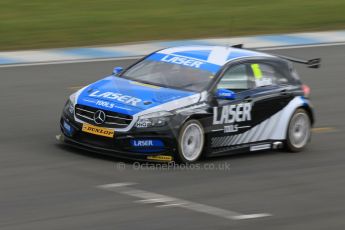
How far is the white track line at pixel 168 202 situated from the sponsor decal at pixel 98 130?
949 millimetres

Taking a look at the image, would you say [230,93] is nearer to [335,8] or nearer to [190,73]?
[190,73]

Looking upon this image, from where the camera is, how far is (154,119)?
10836 mm

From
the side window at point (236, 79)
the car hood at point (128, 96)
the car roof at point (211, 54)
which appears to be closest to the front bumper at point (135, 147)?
the car hood at point (128, 96)

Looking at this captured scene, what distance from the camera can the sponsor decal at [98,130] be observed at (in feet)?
35.7

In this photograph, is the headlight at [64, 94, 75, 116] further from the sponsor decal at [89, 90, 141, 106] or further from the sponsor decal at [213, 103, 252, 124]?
the sponsor decal at [213, 103, 252, 124]

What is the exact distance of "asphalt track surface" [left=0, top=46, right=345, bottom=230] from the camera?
878cm

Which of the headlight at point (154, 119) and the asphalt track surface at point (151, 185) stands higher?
the headlight at point (154, 119)

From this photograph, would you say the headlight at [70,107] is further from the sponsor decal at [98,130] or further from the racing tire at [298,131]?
the racing tire at [298,131]

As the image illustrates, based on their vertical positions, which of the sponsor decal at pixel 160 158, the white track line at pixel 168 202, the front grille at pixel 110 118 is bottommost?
the white track line at pixel 168 202

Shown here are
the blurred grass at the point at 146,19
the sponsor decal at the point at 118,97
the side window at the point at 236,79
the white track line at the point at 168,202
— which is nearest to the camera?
the white track line at the point at 168,202

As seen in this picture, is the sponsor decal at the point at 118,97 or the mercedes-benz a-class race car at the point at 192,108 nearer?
the mercedes-benz a-class race car at the point at 192,108

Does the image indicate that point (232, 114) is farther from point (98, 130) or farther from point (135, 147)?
point (98, 130)

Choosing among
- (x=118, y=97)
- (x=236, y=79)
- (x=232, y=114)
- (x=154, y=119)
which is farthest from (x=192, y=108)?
(x=236, y=79)

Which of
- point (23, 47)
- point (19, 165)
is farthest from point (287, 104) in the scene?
point (23, 47)
